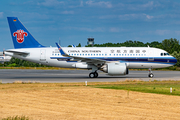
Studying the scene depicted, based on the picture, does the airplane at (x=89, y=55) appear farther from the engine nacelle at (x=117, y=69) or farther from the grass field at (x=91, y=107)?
the grass field at (x=91, y=107)

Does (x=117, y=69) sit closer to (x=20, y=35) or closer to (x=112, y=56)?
(x=112, y=56)

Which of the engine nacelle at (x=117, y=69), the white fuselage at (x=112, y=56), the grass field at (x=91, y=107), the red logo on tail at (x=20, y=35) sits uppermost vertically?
the red logo on tail at (x=20, y=35)

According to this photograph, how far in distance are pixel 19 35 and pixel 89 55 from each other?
10415 mm

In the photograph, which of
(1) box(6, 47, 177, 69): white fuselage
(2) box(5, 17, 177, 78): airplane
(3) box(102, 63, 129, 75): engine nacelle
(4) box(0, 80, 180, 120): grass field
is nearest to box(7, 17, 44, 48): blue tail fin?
(2) box(5, 17, 177, 78): airplane

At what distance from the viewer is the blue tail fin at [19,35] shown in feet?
126

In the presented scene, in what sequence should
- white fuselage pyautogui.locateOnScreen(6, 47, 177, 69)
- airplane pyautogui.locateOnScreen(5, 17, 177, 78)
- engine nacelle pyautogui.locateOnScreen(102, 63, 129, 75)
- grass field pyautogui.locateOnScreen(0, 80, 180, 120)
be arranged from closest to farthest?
grass field pyautogui.locateOnScreen(0, 80, 180, 120) < engine nacelle pyautogui.locateOnScreen(102, 63, 129, 75) < airplane pyautogui.locateOnScreen(5, 17, 177, 78) < white fuselage pyautogui.locateOnScreen(6, 47, 177, 69)

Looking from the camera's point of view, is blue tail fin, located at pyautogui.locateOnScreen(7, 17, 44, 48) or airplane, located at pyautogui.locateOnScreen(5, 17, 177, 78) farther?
blue tail fin, located at pyautogui.locateOnScreen(7, 17, 44, 48)

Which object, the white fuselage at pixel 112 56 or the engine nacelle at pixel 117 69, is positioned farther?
the white fuselage at pixel 112 56

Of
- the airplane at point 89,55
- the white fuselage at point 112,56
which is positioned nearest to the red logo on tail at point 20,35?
the airplane at point 89,55

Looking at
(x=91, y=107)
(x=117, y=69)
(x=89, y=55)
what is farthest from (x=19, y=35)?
(x=91, y=107)

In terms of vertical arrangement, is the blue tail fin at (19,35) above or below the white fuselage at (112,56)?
above

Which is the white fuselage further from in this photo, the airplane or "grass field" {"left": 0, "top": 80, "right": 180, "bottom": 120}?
"grass field" {"left": 0, "top": 80, "right": 180, "bottom": 120}

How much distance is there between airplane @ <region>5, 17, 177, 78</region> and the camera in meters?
36.1

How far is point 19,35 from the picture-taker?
38.7 m
